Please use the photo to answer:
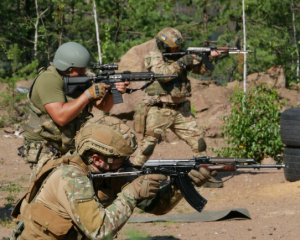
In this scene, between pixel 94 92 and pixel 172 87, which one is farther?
pixel 172 87

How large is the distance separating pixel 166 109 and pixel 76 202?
153 inches

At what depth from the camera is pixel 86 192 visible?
3.08 m

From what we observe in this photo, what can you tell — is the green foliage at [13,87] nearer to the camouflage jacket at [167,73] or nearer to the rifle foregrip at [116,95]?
the camouflage jacket at [167,73]

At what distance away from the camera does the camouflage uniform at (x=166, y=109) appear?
6754 mm

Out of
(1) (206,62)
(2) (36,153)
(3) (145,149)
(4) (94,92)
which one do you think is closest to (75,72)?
(4) (94,92)

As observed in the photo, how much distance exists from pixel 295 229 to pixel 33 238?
2.82 m

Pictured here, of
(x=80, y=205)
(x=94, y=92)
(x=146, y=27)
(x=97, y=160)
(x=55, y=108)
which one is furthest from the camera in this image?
(x=146, y=27)

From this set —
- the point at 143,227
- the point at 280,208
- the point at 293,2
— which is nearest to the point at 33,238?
the point at 143,227

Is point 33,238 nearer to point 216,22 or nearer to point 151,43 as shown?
point 151,43

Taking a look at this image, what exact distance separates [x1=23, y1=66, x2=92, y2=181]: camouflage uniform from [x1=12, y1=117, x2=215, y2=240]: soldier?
1372mm

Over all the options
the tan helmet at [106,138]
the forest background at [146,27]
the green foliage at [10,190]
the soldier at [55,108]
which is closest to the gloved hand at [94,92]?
the soldier at [55,108]

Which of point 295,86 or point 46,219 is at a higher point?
point 46,219

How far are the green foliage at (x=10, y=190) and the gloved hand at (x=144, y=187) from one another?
3564 millimetres

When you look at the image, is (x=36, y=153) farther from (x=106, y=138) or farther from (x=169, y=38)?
(x=169, y=38)
